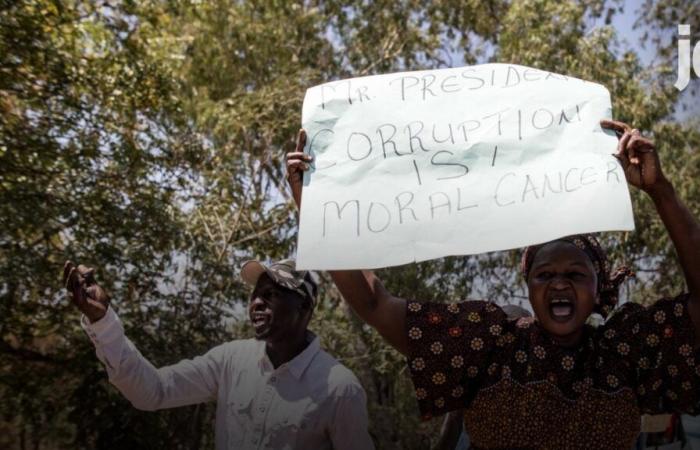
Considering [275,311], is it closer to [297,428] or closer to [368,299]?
[297,428]

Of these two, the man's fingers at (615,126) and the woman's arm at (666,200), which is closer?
the woman's arm at (666,200)

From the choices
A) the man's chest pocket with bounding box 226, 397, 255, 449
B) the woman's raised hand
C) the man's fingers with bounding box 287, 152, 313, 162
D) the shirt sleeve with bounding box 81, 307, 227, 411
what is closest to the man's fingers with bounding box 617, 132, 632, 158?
the woman's raised hand

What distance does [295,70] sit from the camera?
8.74 meters

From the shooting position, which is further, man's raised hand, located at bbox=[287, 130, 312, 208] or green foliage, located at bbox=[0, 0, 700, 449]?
green foliage, located at bbox=[0, 0, 700, 449]

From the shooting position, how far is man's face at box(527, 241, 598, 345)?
208cm

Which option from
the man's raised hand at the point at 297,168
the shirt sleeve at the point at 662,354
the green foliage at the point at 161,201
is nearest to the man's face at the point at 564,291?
the shirt sleeve at the point at 662,354

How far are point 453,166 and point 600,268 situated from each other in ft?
1.57

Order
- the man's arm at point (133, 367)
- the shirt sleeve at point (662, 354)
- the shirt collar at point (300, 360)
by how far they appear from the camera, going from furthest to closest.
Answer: the shirt collar at point (300, 360) < the man's arm at point (133, 367) < the shirt sleeve at point (662, 354)

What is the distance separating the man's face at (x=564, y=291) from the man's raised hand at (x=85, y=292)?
1.18 meters

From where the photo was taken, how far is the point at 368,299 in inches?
85.0

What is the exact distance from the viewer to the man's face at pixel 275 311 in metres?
2.74

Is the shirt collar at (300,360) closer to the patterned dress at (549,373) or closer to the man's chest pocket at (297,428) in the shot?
the man's chest pocket at (297,428)

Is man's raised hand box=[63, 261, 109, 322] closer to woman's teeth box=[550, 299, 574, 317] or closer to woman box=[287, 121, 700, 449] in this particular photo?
woman box=[287, 121, 700, 449]

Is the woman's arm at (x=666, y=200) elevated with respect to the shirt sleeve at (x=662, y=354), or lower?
elevated
